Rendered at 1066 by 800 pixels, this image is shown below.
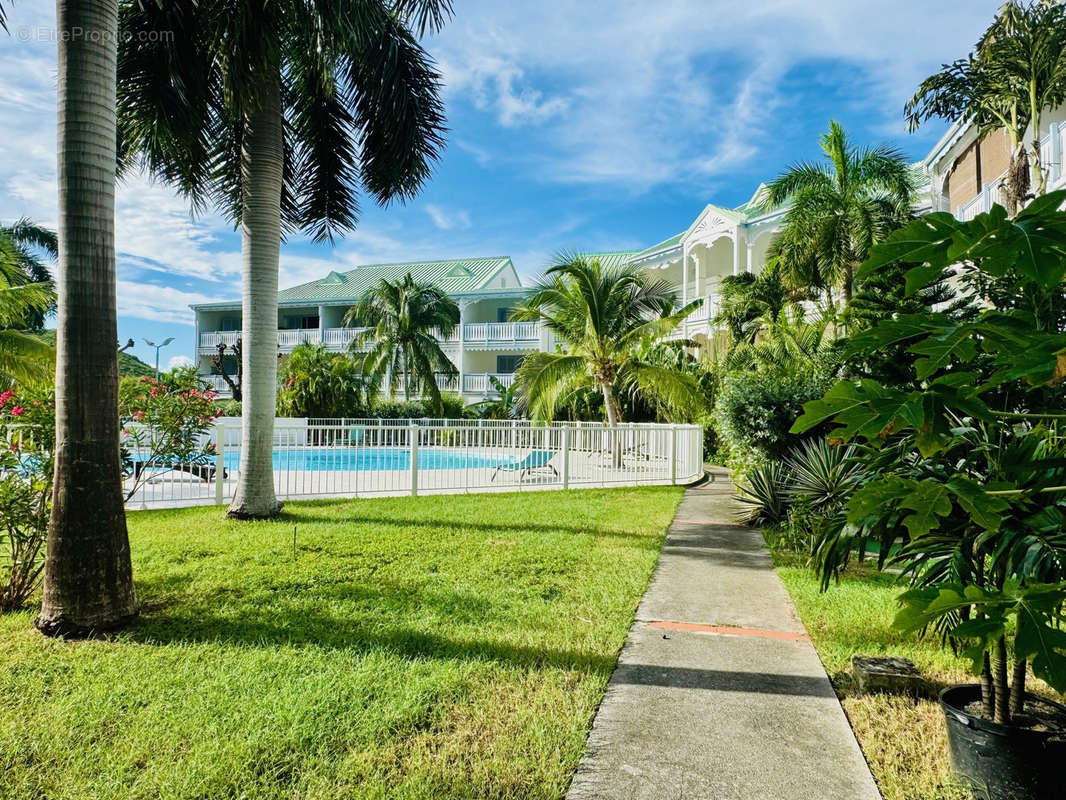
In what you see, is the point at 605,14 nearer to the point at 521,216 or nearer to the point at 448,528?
the point at 448,528

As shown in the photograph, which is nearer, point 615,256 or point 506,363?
point 506,363

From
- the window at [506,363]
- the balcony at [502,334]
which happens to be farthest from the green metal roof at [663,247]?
the window at [506,363]

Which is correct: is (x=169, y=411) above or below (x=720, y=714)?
above

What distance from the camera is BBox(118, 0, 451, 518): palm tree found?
7.30 meters

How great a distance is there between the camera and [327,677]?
395cm

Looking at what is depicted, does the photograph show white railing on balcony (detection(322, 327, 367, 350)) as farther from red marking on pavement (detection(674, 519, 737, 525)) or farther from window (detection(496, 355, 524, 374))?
red marking on pavement (detection(674, 519, 737, 525))

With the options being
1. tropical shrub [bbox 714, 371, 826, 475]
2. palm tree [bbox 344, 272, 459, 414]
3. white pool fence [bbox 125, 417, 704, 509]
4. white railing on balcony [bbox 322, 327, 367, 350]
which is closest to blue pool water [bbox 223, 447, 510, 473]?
white pool fence [bbox 125, 417, 704, 509]

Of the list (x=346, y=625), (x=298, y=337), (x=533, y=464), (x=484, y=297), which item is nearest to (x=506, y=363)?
(x=484, y=297)

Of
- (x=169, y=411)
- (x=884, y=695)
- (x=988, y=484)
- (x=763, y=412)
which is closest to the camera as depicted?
(x=988, y=484)

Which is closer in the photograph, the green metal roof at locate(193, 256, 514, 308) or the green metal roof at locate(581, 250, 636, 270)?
the green metal roof at locate(581, 250, 636, 270)

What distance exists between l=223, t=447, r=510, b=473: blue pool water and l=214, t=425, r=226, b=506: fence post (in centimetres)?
79

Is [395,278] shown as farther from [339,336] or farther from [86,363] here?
[86,363]

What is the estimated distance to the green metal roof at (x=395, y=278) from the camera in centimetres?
3806

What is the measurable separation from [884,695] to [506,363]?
108ft
